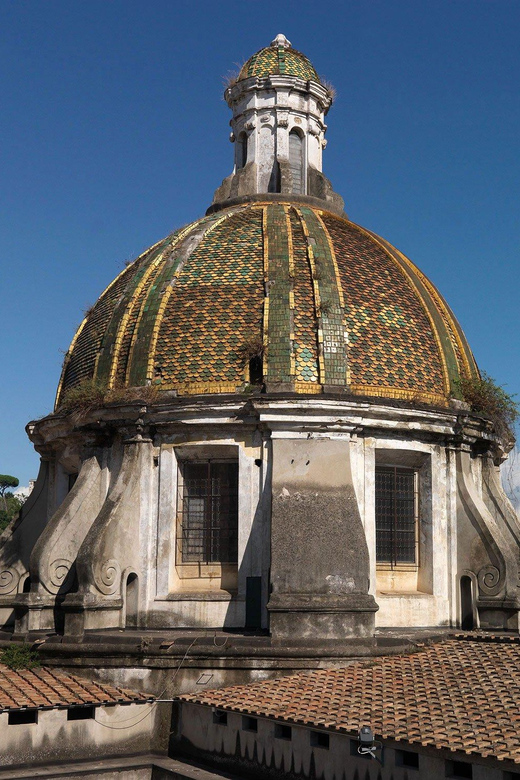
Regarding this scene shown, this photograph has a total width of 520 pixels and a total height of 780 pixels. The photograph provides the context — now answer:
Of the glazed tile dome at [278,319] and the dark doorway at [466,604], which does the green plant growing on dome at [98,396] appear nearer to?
the glazed tile dome at [278,319]

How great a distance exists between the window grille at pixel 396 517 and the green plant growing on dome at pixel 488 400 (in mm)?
2281

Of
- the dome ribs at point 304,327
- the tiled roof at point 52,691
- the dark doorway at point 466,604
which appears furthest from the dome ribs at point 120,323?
the dark doorway at point 466,604

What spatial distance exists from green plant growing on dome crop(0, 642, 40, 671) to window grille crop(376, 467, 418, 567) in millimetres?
7083

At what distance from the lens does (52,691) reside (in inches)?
629

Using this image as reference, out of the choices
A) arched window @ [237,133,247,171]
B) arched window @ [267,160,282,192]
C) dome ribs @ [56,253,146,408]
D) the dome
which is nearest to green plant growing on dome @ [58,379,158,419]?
dome ribs @ [56,253,146,408]

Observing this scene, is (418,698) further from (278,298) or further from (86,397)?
(86,397)

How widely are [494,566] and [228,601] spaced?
5.38 metres

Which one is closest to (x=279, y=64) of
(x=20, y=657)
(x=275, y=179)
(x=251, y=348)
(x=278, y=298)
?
(x=275, y=179)

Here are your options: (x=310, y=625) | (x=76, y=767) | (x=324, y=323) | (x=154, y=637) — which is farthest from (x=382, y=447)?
(x=76, y=767)

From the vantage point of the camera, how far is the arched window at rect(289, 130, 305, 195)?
82.3 ft

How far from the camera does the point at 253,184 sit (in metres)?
24.8

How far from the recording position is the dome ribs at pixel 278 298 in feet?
63.3

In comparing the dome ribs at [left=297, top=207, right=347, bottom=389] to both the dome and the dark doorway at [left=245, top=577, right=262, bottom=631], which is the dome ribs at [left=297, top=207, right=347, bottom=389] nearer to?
the dark doorway at [left=245, top=577, right=262, bottom=631]

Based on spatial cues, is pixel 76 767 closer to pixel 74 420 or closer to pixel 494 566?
pixel 74 420
